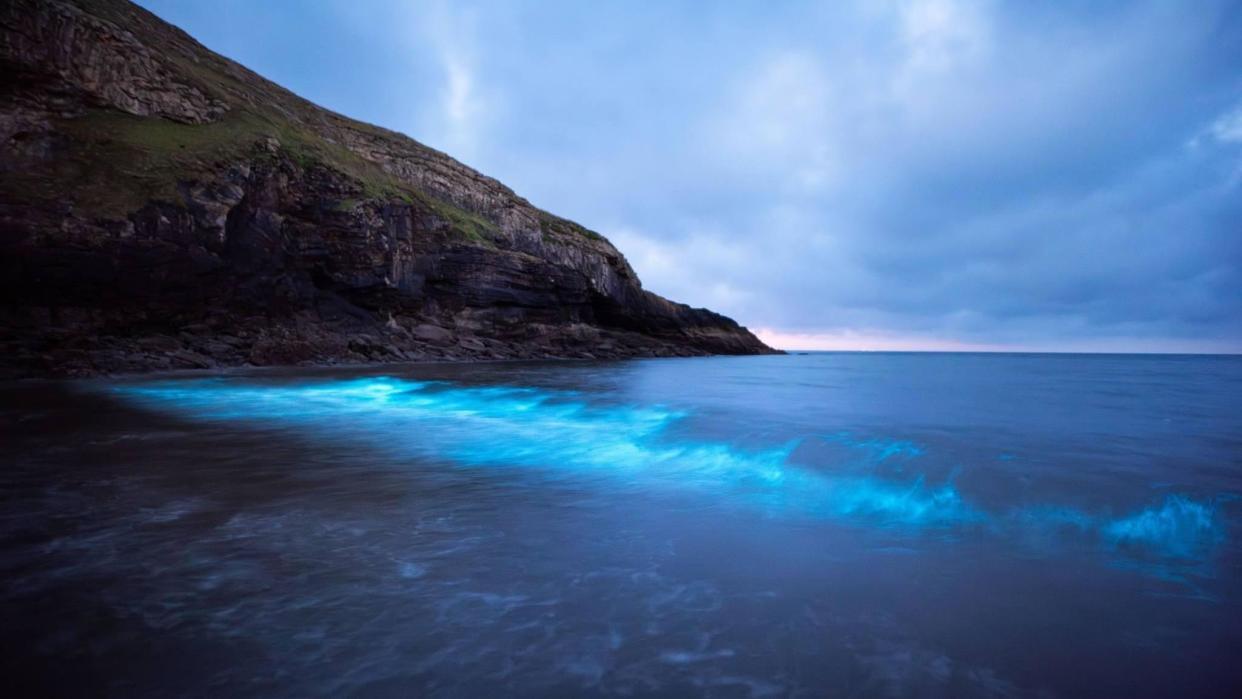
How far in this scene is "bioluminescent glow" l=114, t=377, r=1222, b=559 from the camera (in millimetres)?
4898

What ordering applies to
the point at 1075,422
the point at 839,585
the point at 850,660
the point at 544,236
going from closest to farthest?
1. the point at 850,660
2. the point at 839,585
3. the point at 1075,422
4. the point at 544,236

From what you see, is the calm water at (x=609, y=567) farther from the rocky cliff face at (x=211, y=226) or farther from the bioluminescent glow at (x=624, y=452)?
the rocky cliff face at (x=211, y=226)

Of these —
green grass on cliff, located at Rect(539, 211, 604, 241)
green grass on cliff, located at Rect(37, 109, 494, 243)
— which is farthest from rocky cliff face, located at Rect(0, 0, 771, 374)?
green grass on cliff, located at Rect(539, 211, 604, 241)

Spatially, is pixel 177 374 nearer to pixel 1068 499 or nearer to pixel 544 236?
pixel 1068 499

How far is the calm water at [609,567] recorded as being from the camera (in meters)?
2.41

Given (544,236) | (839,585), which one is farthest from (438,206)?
(839,585)

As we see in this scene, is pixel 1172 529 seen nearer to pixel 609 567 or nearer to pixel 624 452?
pixel 609 567

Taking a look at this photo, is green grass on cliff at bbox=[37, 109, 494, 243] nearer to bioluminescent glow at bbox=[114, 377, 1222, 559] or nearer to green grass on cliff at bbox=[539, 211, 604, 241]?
bioluminescent glow at bbox=[114, 377, 1222, 559]

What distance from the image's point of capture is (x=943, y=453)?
25.0 ft

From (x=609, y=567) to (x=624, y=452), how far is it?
14.8 feet

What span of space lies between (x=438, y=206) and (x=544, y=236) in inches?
372

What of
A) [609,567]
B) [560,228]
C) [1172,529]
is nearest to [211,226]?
[609,567]

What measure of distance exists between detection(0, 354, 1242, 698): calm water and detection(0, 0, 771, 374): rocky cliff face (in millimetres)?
13102

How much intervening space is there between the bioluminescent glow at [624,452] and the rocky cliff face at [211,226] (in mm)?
6521
